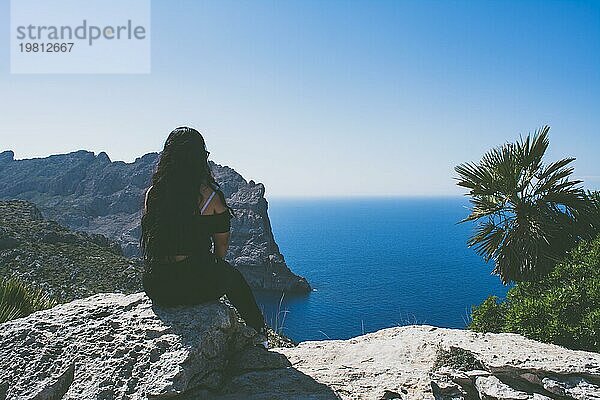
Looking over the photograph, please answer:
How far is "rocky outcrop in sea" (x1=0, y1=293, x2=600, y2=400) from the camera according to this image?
167 inches

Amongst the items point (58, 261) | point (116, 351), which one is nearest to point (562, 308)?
point (116, 351)

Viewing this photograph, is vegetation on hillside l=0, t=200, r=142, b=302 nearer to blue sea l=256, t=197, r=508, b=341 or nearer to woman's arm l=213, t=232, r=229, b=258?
blue sea l=256, t=197, r=508, b=341

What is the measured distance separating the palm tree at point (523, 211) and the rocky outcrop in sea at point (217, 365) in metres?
2.92

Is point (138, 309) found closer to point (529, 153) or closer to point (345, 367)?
point (345, 367)

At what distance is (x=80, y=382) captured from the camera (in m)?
4.35

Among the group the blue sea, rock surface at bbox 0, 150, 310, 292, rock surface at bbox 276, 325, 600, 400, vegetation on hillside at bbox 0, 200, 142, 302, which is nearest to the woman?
rock surface at bbox 276, 325, 600, 400

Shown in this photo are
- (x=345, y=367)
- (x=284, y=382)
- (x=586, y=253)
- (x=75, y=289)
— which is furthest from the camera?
(x=75, y=289)

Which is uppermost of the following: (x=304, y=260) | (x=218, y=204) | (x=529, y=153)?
(x=529, y=153)

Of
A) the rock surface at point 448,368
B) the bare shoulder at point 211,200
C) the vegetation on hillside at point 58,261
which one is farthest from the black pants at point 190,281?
the vegetation on hillside at point 58,261

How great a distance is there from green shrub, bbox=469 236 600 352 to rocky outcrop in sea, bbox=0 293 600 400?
0.33 meters

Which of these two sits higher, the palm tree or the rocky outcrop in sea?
the palm tree

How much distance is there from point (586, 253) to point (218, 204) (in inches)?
200

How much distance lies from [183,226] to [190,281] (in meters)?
0.60

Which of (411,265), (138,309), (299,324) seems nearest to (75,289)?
(138,309)
